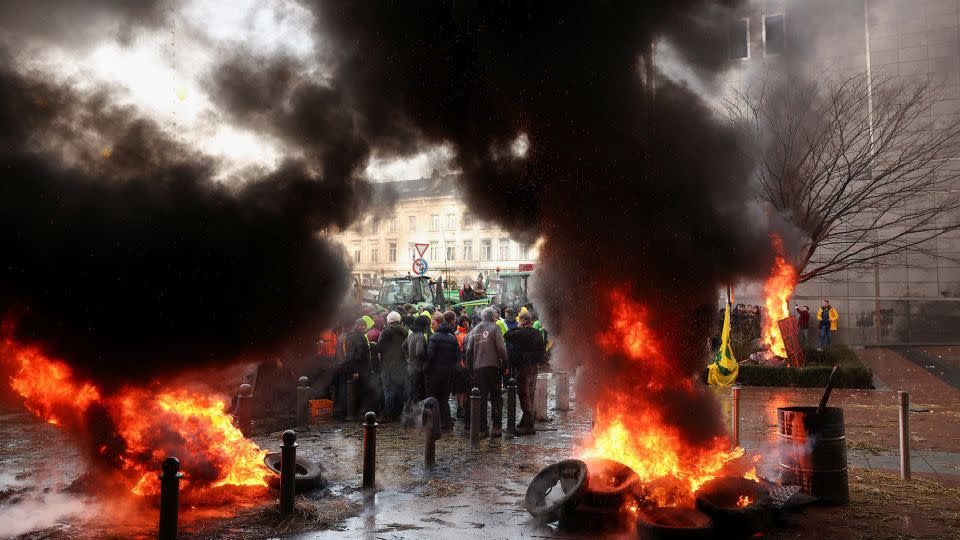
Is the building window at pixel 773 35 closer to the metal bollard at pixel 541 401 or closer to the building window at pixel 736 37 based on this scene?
the building window at pixel 736 37

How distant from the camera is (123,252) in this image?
237 inches

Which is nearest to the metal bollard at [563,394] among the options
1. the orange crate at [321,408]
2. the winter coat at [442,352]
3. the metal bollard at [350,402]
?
the winter coat at [442,352]

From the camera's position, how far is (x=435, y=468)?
7691mm

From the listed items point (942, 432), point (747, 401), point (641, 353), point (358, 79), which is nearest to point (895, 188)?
point (747, 401)

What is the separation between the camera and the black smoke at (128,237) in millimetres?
5723

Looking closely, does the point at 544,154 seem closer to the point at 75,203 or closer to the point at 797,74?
the point at 75,203

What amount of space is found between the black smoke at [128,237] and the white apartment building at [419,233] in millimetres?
1006

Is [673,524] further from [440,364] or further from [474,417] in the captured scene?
[440,364]

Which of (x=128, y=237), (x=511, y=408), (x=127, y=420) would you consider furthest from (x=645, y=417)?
(x=128, y=237)

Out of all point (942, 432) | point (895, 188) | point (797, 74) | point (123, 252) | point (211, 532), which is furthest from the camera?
point (895, 188)

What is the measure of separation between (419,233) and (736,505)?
17.5 meters

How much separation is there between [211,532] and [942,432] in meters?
10.1

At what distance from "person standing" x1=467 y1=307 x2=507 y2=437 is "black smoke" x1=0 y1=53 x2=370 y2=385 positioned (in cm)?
376

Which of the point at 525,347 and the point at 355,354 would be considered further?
the point at 355,354
